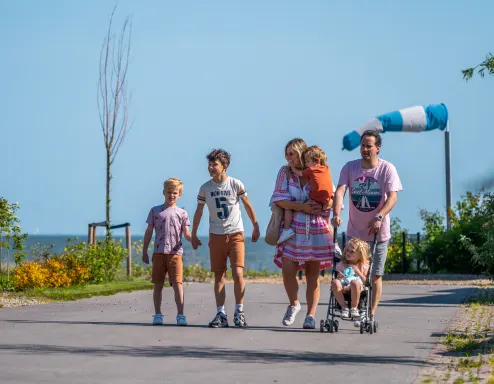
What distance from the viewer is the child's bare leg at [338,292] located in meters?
11.1

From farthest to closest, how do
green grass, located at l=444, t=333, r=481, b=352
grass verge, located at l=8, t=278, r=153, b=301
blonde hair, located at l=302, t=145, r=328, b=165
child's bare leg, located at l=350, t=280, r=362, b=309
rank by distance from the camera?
grass verge, located at l=8, t=278, r=153, b=301, blonde hair, located at l=302, t=145, r=328, b=165, child's bare leg, located at l=350, t=280, r=362, b=309, green grass, located at l=444, t=333, r=481, b=352

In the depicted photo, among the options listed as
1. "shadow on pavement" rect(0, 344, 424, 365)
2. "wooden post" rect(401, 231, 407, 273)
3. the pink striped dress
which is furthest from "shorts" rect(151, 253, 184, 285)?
"wooden post" rect(401, 231, 407, 273)

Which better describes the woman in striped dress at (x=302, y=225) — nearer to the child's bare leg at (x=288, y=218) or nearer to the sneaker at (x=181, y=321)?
the child's bare leg at (x=288, y=218)

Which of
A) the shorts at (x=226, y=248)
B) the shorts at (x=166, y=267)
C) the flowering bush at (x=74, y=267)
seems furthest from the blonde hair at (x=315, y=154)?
the flowering bush at (x=74, y=267)

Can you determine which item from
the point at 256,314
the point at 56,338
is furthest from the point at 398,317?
the point at 56,338

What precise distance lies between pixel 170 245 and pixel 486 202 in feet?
13.1

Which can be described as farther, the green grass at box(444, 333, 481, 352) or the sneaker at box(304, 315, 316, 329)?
→ the sneaker at box(304, 315, 316, 329)

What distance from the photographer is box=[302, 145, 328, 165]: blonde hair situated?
11555mm

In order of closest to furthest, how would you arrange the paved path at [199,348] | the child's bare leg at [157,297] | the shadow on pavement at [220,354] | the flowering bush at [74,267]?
1. the paved path at [199,348]
2. the shadow on pavement at [220,354]
3. the child's bare leg at [157,297]
4. the flowering bush at [74,267]

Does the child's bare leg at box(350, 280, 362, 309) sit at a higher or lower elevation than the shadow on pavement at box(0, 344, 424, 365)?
higher

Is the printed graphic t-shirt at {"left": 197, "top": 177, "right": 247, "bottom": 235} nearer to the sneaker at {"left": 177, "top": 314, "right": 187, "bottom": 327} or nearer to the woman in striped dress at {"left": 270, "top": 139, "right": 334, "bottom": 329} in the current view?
the woman in striped dress at {"left": 270, "top": 139, "right": 334, "bottom": 329}

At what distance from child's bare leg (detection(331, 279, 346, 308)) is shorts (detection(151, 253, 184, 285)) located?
230 cm

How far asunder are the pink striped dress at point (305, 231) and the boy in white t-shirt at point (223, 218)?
1.69ft

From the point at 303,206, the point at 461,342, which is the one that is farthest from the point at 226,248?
the point at 461,342
